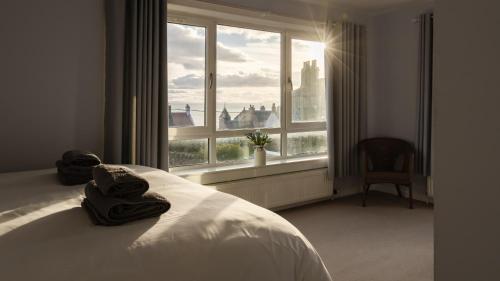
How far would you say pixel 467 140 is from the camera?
0.58m

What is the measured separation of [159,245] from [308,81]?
3790 mm

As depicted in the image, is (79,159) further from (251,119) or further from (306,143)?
(306,143)

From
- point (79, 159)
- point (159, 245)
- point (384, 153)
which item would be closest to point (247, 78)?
point (384, 153)

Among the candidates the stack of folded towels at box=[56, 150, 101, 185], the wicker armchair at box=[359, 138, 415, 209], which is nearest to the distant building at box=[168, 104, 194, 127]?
the stack of folded towels at box=[56, 150, 101, 185]

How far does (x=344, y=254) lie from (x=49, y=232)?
2.27 meters

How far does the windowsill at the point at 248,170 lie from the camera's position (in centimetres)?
360

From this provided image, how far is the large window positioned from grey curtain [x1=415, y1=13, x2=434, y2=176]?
114cm

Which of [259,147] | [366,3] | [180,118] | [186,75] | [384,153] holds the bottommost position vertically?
[384,153]

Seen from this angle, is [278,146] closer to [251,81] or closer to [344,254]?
[251,81]

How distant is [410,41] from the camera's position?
186 inches

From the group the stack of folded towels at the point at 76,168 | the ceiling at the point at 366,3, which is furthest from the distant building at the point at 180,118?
the ceiling at the point at 366,3

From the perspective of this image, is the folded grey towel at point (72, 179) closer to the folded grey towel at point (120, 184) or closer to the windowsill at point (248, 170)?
the folded grey towel at point (120, 184)

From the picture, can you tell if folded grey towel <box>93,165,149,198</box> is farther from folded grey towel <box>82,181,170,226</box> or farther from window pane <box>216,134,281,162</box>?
window pane <box>216,134,281,162</box>

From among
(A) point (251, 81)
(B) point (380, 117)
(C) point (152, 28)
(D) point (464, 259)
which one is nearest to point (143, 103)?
(C) point (152, 28)
